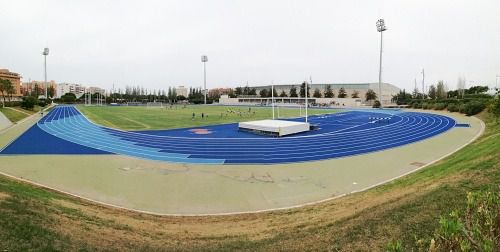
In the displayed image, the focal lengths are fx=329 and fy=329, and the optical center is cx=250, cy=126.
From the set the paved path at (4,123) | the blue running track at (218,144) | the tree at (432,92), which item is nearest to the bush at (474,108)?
the blue running track at (218,144)

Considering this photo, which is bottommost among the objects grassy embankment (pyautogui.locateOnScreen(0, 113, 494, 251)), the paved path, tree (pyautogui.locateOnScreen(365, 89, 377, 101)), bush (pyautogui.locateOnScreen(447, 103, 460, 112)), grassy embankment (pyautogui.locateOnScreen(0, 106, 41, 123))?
grassy embankment (pyautogui.locateOnScreen(0, 113, 494, 251))

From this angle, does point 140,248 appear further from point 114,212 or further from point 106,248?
point 114,212

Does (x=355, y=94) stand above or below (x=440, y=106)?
above

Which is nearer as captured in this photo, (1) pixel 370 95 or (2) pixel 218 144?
(2) pixel 218 144

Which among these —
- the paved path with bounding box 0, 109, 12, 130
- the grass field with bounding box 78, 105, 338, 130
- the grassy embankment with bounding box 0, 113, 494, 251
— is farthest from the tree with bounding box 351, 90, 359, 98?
the grassy embankment with bounding box 0, 113, 494, 251

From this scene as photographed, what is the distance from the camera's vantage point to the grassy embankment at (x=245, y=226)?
276 inches

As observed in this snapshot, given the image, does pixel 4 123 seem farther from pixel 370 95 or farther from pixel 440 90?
pixel 440 90

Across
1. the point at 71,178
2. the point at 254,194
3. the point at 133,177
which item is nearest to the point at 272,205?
the point at 254,194

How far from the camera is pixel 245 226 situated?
10.4 m

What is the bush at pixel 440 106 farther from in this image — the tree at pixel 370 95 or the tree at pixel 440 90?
the tree at pixel 370 95

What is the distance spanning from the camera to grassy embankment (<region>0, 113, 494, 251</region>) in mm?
7012

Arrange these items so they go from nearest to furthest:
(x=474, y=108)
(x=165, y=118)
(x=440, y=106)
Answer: (x=474, y=108) → (x=165, y=118) → (x=440, y=106)

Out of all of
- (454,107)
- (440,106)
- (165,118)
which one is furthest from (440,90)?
(165,118)

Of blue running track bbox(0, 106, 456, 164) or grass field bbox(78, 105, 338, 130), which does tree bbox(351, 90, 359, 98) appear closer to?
grass field bbox(78, 105, 338, 130)
